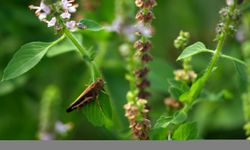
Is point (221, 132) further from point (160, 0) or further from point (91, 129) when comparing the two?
point (160, 0)

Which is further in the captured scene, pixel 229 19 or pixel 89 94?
pixel 89 94

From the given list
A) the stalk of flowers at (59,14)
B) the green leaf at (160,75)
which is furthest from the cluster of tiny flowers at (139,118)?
the green leaf at (160,75)

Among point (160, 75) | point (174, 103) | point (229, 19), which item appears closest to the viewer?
point (229, 19)

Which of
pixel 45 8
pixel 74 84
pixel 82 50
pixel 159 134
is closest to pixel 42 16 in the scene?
pixel 45 8

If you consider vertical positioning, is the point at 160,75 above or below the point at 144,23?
below

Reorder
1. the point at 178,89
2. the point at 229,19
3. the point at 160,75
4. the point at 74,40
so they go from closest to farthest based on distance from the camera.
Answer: the point at 229,19 < the point at 74,40 < the point at 178,89 < the point at 160,75

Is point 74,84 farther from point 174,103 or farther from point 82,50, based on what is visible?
point 82,50

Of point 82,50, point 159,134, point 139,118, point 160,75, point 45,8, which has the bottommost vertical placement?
point 160,75

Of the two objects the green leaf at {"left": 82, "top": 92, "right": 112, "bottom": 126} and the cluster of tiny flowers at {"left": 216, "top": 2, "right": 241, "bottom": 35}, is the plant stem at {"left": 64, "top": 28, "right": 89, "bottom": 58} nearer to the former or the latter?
the green leaf at {"left": 82, "top": 92, "right": 112, "bottom": 126}
